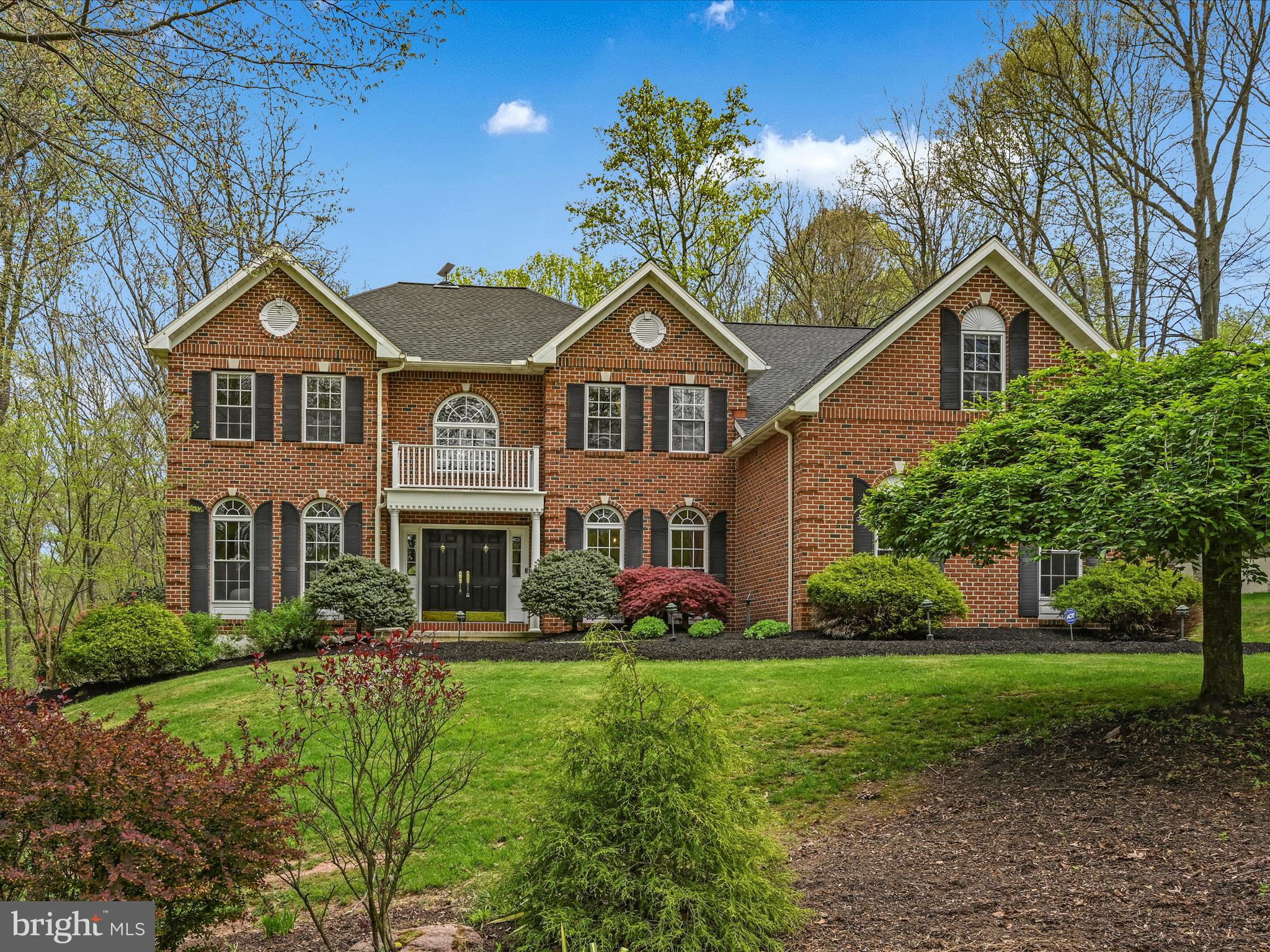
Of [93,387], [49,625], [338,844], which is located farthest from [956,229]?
[338,844]

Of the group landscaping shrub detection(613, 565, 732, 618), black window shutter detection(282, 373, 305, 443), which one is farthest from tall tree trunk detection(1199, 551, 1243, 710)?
black window shutter detection(282, 373, 305, 443)

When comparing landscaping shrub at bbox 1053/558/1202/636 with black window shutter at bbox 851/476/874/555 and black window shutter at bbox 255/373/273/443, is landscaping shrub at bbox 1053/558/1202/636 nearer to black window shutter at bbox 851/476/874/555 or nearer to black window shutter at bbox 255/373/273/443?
black window shutter at bbox 851/476/874/555

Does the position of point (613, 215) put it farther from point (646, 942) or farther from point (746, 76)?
point (646, 942)

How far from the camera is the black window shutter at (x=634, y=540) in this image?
2173 centimetres

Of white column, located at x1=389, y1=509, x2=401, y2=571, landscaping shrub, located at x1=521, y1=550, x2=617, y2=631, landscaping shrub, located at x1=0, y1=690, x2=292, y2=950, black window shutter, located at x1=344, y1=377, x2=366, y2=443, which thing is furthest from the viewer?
black window shutter, located at x1=344, y1=377, x2=366, y2=443

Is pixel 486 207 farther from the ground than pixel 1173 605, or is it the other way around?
pixel 486 207

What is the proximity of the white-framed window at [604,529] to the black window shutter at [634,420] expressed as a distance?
4.26 feet

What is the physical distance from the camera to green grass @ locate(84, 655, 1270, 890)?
29.3 ft

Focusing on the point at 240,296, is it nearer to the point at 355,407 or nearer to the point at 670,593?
the point at 355,407

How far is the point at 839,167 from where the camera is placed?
3192cm

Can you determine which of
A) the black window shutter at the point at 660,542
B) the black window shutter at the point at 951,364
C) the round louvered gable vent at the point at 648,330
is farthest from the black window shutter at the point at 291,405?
the black window shutter at the point at 951,364

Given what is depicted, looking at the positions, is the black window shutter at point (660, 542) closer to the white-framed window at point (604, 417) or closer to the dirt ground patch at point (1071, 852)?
the white-framed window at point (604, 417)

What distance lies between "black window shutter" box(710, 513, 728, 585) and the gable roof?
330 cm

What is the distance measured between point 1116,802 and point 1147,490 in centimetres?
218
